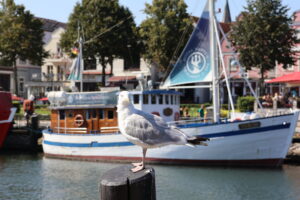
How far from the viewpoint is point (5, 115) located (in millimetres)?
28281

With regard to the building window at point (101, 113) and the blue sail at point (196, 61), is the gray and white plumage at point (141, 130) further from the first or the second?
the building window at point (101, 113)

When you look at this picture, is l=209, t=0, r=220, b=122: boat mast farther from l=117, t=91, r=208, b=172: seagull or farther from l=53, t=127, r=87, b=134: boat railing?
l=117, t=91, r=208, b=172: seagull

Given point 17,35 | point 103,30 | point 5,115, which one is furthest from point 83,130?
point 17,35

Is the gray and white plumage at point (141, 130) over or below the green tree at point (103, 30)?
below

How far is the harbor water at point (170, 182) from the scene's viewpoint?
627 inches

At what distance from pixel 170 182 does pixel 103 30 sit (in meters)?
28.4

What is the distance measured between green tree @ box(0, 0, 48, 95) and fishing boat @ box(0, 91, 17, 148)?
19160 mm

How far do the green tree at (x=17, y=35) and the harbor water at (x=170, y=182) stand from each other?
26.5m

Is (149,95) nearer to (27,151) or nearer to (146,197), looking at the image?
(27,151)

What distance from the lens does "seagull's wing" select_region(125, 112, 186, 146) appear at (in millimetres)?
5773

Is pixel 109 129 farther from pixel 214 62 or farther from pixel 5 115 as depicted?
pixel 5 115

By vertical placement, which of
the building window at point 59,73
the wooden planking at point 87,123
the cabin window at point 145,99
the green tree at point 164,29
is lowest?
the wooden planking at point 87,123

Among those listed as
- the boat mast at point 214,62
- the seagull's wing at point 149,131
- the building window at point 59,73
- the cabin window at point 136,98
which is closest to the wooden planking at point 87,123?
the cabin window at point 136,98

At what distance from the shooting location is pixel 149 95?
23359 mm
